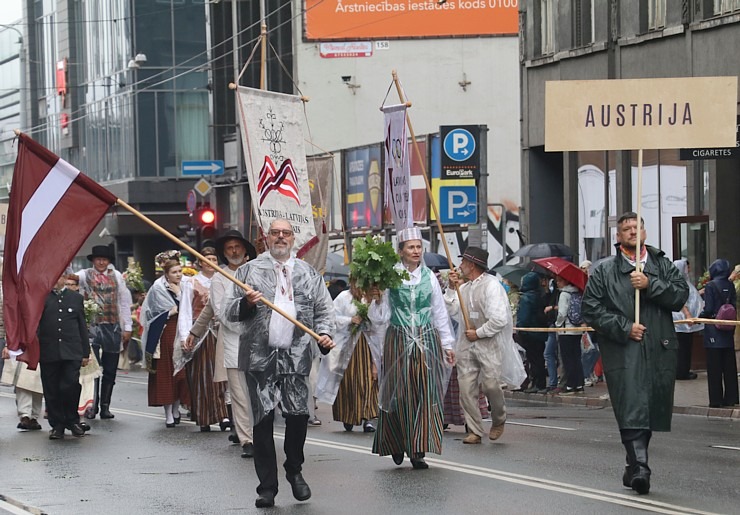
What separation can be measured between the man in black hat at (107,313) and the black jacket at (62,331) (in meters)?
2.41

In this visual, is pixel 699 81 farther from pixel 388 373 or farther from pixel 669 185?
pixel 669 185

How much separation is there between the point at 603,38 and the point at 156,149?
30.8 meters

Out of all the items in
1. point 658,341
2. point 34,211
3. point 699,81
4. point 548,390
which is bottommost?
point 548,390

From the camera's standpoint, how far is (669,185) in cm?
2869

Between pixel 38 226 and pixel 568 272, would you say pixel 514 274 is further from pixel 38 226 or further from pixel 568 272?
pixel 38 226

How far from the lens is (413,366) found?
12.6m

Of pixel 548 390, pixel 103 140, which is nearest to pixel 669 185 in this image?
pixel 548 390

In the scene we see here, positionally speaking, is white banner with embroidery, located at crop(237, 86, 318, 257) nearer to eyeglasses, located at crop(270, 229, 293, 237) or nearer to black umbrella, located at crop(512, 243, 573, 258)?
eyeglasses, located at crop(270, 229, 293, 237)

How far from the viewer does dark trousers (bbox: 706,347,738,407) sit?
18328 millimetres

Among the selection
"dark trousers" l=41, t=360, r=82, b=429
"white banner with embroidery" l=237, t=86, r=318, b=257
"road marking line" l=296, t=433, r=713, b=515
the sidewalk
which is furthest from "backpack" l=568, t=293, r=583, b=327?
"road marking line" l=296, t=433, r=713, b=515

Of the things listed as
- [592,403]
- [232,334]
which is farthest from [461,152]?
[232,334]

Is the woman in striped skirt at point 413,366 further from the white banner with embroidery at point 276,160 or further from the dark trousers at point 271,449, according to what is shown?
the white banner with embroidery at point 276,160

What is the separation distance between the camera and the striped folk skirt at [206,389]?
15.9 meters

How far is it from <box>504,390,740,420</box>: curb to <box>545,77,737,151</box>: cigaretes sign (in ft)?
21.6
